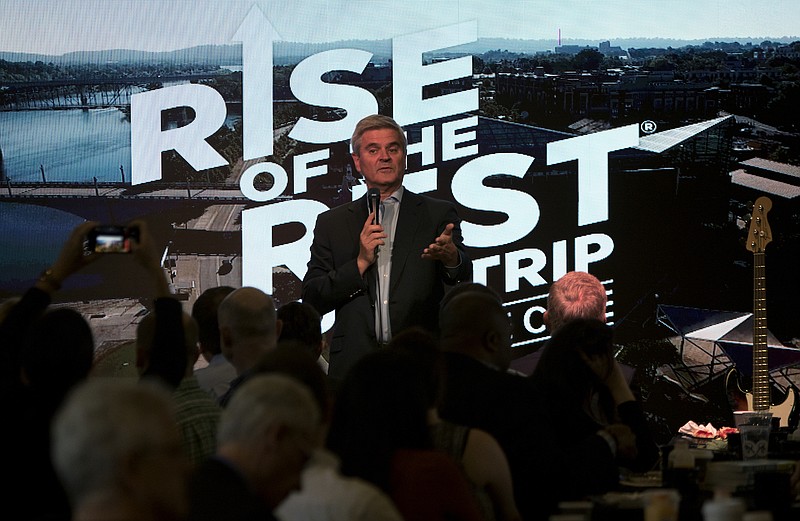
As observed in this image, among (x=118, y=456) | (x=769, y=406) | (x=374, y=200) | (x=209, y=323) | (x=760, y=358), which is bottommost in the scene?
(x=769, y=406)

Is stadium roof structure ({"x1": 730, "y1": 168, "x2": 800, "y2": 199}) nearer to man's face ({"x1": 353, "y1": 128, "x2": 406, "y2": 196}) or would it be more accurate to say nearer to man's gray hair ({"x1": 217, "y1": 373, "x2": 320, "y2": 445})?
man's face ({"x1": 353, "y1": 128, "x2": 406, "y2": 196})

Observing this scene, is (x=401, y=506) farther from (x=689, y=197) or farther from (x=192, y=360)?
(x=689, y=197)

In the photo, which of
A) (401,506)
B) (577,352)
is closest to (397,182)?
(577,352)

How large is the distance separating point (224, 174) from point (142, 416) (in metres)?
4.83

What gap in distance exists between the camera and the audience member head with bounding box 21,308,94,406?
10.4 ft

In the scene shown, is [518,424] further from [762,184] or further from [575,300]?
[762,184]

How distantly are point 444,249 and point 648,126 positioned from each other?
283 cm

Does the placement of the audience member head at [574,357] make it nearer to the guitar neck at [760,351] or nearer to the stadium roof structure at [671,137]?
the guitar neck at [760,351]

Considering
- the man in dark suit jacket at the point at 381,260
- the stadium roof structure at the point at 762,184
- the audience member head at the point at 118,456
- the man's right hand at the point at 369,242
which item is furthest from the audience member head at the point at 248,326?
the stadium roof structure at the point at 762,184

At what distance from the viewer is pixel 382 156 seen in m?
4.94

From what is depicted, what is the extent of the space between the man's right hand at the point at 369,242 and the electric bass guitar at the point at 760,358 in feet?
6.66

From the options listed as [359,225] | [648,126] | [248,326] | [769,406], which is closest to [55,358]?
[248,326]

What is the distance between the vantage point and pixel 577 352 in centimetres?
414

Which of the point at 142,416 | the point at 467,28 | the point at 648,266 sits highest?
the point at 467,28
